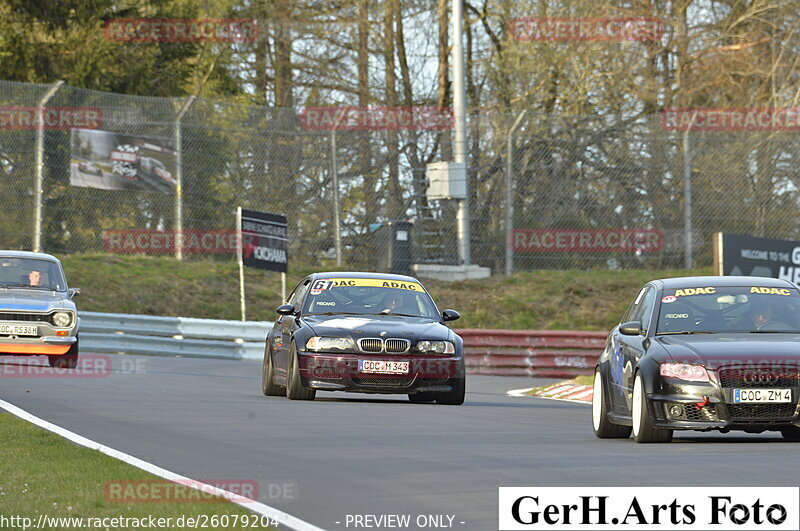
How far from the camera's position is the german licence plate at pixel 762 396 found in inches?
454

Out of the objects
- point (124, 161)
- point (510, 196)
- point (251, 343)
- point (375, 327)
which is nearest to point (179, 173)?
point (124, 161)

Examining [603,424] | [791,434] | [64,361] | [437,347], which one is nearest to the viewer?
[791,434]

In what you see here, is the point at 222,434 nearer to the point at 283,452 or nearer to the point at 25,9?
the point at 283,452

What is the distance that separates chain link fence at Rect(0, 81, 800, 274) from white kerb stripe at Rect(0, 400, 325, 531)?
15.6 m

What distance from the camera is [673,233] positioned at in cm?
3014

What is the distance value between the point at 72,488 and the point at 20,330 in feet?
40.5

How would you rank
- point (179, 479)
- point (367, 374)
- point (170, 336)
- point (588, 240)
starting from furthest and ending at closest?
point (588, 240)
point (170, 336)
point (367, 374)
point (179, 479)

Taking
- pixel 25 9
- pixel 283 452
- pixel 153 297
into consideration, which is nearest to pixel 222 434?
pixel 283 452

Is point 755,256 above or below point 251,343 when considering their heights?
above

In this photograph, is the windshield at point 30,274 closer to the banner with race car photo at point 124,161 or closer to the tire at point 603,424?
the banner with race car photo at point 124,161

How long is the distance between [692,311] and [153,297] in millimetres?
16627

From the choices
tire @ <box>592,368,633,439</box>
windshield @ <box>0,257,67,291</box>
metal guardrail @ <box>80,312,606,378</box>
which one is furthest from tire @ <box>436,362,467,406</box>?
windshield @ <box>0,257,67,291</box>

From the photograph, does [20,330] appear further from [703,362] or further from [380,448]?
[703,362]

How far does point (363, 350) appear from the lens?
1598 cm
